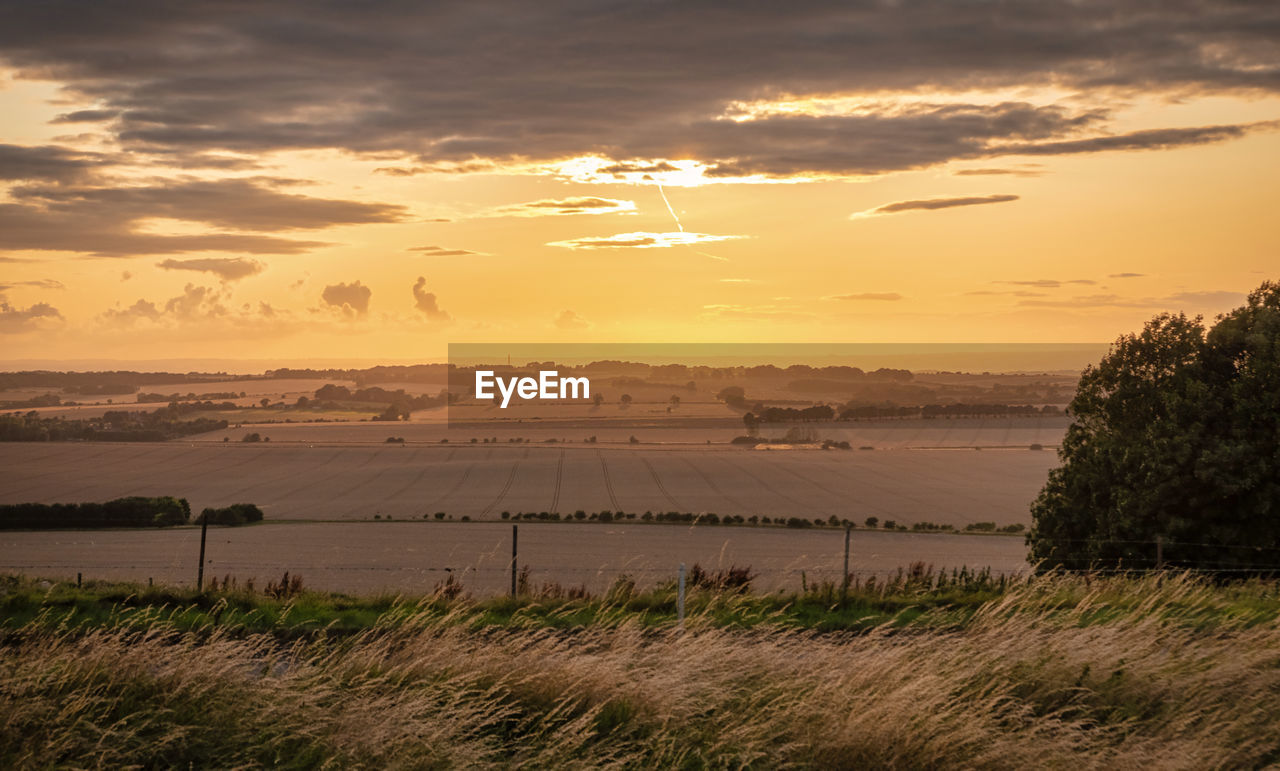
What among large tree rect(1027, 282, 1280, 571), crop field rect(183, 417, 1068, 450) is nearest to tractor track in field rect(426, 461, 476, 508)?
crop field rect(183, 417, 1068, 450)

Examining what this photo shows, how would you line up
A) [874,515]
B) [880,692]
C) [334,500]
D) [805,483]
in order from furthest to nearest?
[805,483] → [334,500] → [874,515] → [880,692]

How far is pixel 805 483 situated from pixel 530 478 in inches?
1157

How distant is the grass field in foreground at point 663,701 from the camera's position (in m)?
8.80

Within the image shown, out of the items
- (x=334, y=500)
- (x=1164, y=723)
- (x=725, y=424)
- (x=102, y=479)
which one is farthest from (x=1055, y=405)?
(x=1164, y=723)

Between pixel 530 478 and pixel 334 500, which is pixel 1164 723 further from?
pixel 530 478

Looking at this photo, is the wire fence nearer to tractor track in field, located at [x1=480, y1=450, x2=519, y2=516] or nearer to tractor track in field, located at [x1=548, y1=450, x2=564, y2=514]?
tractor track in field, located at [x1=480, y1=450, x2=519, y2=516]

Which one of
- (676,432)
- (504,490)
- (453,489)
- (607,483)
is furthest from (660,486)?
(676,432)

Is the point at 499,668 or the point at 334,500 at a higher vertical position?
the point at 499,668

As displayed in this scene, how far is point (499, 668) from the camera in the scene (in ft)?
34.1

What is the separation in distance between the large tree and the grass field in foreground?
1355cm

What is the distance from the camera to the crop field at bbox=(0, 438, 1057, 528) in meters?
91.1

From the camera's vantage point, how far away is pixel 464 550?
58.2 meters

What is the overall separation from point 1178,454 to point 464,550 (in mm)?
40324

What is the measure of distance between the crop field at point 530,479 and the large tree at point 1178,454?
54.3 meters
